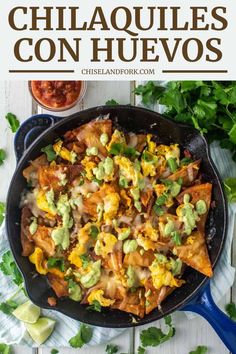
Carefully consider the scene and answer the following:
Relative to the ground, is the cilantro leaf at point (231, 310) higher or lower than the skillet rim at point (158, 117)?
lower

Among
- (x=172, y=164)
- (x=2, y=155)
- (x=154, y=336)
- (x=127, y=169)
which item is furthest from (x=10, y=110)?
(x=154, y=336)

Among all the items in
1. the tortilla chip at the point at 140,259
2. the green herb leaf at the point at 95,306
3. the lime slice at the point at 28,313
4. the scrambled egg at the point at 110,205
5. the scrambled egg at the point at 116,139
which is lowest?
the lime slice at the point at 28,313

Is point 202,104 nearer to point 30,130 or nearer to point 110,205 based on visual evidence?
point 110,205

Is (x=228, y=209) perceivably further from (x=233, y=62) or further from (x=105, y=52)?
(x=105, y=52)

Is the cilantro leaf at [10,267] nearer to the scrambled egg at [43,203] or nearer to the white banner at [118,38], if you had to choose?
the scrambled egg at [43,203]

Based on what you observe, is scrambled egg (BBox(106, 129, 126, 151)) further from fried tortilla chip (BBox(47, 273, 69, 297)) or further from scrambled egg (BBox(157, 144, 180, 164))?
fried tortilla chip (BBox(47, 273, 69, 297))

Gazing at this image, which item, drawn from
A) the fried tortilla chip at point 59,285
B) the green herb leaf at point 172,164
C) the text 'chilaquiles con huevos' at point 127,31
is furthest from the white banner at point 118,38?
the fried tortilla chip at point 59,285

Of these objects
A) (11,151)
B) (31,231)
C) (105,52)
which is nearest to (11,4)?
(105,52)
